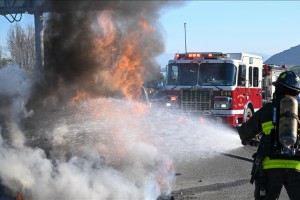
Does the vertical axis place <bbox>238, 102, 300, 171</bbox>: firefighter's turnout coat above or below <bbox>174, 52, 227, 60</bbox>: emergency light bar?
below

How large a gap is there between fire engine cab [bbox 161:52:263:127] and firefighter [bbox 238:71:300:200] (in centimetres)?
911

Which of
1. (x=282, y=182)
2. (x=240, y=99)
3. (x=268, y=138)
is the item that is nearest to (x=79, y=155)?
(x=268, y=138)

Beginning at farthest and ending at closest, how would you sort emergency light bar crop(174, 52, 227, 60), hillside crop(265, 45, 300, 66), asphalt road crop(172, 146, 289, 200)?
hillside crop(265, 45, 300, 66) → emergency light bar crop(174, 52, 227, 60) → asphalt road crop(172, 146, 289, 200)

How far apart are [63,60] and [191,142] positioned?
733cm

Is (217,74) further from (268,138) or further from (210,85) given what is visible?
(268,138)

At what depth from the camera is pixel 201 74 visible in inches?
540

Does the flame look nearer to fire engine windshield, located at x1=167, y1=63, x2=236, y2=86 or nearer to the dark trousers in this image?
the dark trousers

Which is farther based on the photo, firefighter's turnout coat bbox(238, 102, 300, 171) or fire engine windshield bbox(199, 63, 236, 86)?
fire engine windshield bbox(199, 63, 236, 86)

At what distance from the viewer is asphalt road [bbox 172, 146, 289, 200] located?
6.87 metres

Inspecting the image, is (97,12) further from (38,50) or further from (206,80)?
(206,80)

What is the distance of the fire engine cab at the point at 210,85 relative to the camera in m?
13.5

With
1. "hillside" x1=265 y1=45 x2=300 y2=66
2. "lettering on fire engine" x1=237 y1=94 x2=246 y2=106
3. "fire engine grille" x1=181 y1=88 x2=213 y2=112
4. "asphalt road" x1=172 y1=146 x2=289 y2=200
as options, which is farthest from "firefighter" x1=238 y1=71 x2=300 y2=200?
"hillside" x1=265 y1=45 x2=300 y2=66

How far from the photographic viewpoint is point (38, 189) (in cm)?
501

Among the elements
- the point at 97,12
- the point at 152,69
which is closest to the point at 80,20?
the point at 97,12
